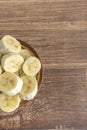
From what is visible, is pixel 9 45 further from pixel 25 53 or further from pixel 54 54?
pixel 54 54

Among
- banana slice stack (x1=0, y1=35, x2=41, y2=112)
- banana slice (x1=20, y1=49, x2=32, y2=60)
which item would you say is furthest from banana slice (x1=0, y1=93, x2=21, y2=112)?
banana slice (x1=20, y1=49, x2=32, y2=60)

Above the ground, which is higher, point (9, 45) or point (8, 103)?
point (9, 45)

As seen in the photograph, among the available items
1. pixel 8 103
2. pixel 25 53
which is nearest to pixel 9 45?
pixel 25 53

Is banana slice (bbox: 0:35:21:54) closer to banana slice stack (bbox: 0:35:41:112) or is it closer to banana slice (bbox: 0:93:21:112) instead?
banana slice stack (bbox: 0:35:41:112)

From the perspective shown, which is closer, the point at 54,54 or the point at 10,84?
the point at 10,84

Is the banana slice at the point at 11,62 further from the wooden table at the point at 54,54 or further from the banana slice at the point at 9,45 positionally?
the wooden table at the point at 54,54

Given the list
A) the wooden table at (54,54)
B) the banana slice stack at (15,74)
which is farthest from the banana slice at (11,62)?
the wooden table at (54,54)
